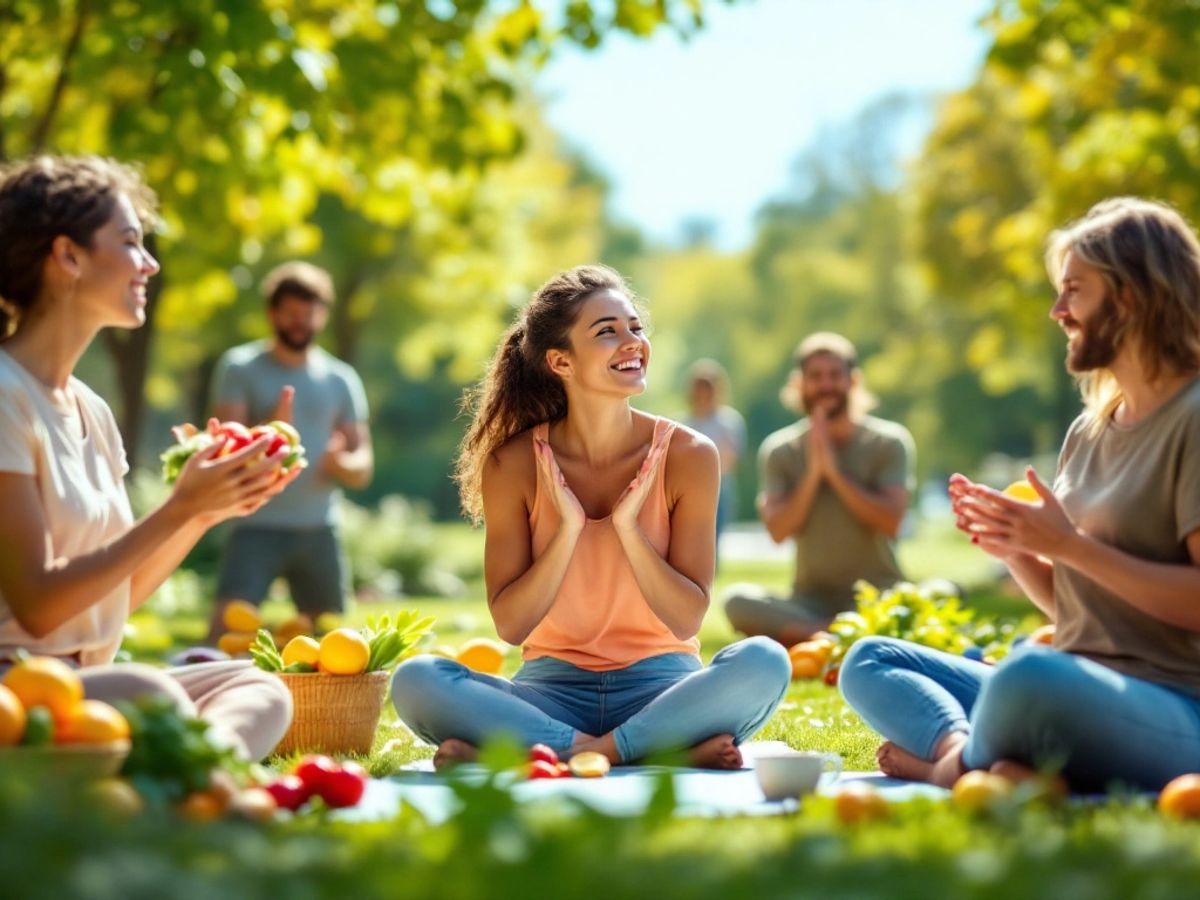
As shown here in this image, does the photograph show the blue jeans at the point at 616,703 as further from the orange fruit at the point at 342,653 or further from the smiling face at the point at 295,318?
the smiling face at the point at 295,318

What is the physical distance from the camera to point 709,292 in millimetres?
69062

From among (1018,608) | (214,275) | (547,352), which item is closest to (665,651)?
(547,352)

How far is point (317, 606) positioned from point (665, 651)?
4627mm

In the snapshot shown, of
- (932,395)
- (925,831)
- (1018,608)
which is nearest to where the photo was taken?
(925,831)

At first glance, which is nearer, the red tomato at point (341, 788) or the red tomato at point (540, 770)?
the red tomato at point (341, 788)

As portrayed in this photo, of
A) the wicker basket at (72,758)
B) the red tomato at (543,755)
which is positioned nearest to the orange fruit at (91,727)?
the wicker basket at (72,758)

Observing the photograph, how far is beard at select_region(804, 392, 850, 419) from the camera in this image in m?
9.90

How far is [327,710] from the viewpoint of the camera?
6.01 meters

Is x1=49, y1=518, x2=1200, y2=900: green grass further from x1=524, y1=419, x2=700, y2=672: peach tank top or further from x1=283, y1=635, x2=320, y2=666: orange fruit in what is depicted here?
x1=283, y1=635, x2=320, y2=666: orange fruit

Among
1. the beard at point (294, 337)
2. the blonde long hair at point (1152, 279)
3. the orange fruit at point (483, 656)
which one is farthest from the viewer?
the beard at point (294, 337)

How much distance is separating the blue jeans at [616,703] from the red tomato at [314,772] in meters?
1.04

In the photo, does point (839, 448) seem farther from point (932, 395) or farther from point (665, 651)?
point (932, 395)

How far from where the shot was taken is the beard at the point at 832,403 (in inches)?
390

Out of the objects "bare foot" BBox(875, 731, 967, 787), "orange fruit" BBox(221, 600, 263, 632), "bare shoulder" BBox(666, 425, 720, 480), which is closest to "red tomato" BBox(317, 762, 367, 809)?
"bare foot" BBox(875, 731, 967, 787)
